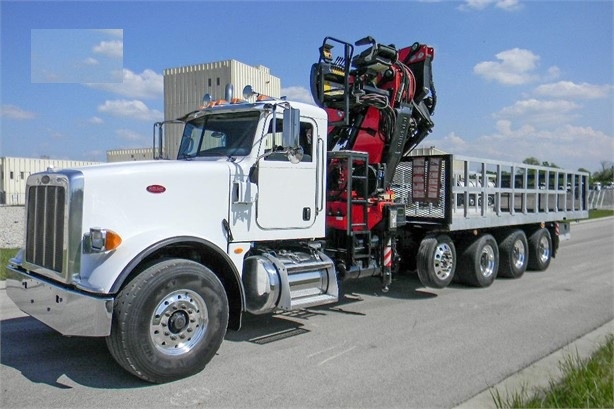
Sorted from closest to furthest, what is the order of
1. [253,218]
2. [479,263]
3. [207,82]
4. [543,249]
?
[253,218] → [207,82] → [479,263] → [543,249]

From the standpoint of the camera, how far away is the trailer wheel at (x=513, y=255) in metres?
→ 10.2

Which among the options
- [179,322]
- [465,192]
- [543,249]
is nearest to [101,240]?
[179,322]

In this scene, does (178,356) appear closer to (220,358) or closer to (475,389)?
(220,358)

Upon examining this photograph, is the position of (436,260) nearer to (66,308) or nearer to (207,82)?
(207,82)

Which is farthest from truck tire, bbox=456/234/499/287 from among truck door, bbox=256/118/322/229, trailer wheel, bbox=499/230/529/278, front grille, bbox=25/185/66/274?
front grille, bbox=25/185/66/274

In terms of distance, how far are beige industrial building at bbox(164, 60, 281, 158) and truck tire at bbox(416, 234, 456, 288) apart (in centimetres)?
339

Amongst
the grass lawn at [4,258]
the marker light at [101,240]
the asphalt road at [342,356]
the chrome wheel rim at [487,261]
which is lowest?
the asphalt road at [342,356]

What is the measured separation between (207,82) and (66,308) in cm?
529

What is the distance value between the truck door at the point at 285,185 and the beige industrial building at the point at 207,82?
193 cm

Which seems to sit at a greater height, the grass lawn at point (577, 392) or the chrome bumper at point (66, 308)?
the chrome bumper at point (66, 308)

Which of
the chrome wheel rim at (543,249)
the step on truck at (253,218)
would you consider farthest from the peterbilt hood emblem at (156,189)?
the chrome wheel rim at (543,249)

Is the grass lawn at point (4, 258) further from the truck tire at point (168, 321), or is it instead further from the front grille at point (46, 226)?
the truck tire at point (168, 321)

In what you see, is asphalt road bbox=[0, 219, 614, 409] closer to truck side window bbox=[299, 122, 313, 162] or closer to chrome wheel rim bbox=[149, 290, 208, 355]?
chrome wheel rim bbox=[149, 290, 208, 355]

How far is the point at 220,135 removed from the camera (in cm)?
624
